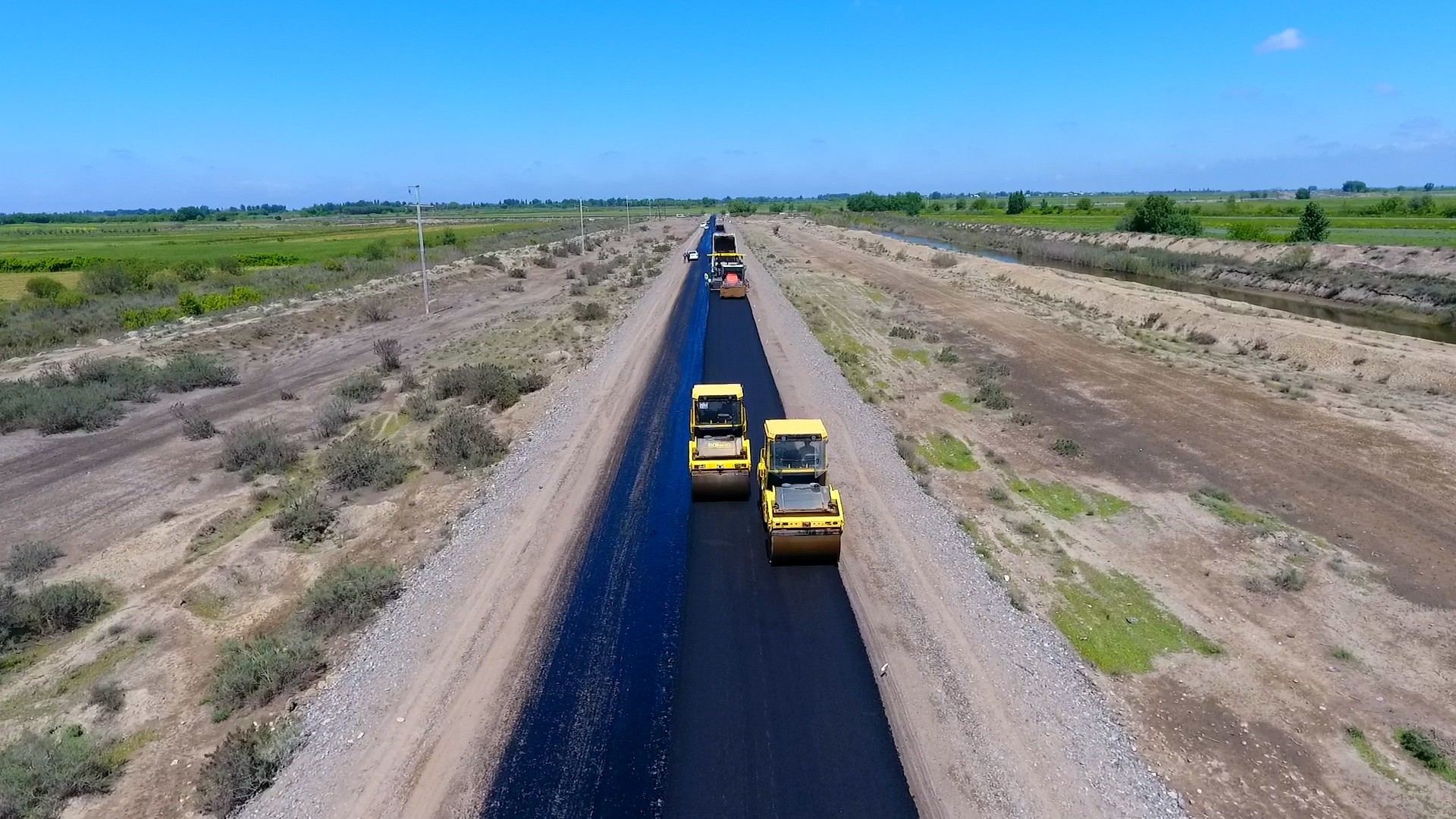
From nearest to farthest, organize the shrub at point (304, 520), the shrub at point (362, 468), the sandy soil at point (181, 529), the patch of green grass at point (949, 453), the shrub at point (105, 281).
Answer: the sandy soil at point (181, 529) → the shrub at point (304, 520) → the shrub at point (362, 468) → the patch of green grass at point (949, 453) → the shrub at point (105, 281)

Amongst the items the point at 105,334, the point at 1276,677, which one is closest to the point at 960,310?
the point at 1276,677

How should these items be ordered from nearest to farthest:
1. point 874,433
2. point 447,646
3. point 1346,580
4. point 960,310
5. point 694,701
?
1. point 694,701
2. point 447,646
3. point 1346,580
4. point 874,433
5. point 960,310

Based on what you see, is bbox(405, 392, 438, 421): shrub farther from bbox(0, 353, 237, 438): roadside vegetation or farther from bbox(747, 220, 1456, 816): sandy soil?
bbox(747, 220, 1456, 816): sandy soil

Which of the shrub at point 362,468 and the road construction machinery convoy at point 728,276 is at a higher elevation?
the road construction machinery convoy at point 728,276

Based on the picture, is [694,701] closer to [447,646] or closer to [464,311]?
[447,646]

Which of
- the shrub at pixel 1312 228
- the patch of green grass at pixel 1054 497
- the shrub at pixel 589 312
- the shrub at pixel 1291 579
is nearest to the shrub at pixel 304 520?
the patch of green grass at pixel 1054 497

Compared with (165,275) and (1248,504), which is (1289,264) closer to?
(1248,504)

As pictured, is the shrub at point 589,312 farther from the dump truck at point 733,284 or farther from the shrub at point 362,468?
the shrub at point 362,468

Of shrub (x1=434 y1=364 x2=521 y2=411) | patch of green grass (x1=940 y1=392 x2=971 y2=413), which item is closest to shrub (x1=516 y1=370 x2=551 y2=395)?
shrub (x1=434 y1=364 x2=521 y2=411)
